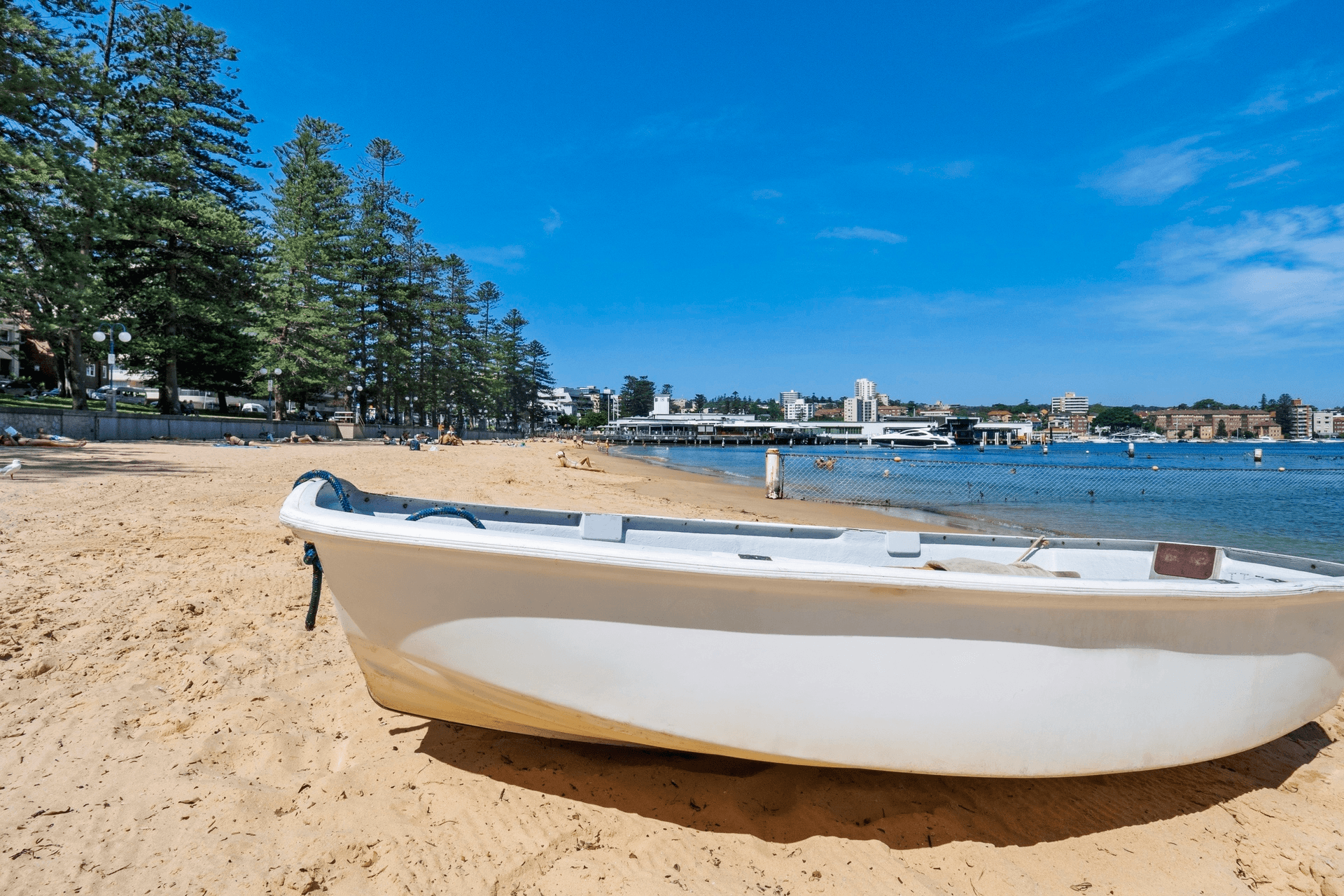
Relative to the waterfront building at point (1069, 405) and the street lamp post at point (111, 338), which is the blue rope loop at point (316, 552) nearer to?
the street lamp post at point (111, 338)

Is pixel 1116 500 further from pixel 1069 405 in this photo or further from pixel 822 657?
pixel 1069 405

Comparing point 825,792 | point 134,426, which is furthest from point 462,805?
point 134,426

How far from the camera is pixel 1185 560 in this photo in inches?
118

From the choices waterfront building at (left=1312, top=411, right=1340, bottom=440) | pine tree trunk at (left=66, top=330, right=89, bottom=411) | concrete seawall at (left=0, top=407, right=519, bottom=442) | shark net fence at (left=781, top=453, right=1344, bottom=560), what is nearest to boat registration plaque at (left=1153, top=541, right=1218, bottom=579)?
shark net fence at (left=781, top=453, right=1344, bottom=560)

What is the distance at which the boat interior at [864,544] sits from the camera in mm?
3037

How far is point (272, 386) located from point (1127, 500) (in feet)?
104

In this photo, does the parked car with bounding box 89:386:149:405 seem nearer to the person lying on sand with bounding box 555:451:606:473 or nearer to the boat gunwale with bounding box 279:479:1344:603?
the person lying on sand with bounding box 555:451:606:473

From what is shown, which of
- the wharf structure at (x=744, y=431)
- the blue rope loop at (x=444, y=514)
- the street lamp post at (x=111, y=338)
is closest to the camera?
the blue rope loop at (x=444, y=514)

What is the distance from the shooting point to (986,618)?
181 centimetres

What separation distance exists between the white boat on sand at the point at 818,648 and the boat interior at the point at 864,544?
91 centimetres

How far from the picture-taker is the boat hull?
180 cm

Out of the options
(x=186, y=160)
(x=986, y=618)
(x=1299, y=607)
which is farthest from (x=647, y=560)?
(x=186, y=160)

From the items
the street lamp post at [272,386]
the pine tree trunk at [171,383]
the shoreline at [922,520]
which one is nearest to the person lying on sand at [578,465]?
the shoreline at [922,520]

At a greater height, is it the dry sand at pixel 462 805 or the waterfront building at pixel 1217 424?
the waterfront building at pixel 1217 424
